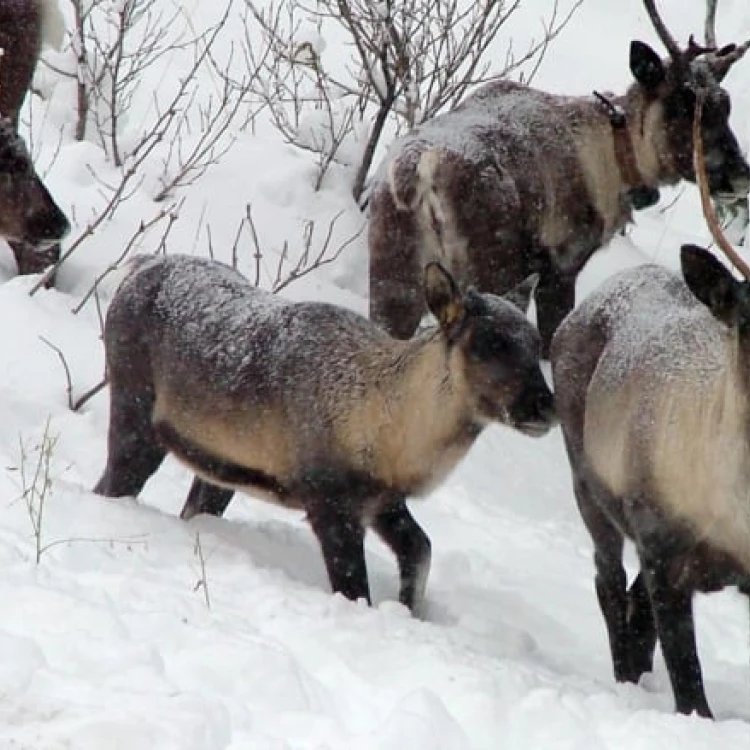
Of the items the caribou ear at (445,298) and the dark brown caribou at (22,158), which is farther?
the dark brown caribou at (22,158)

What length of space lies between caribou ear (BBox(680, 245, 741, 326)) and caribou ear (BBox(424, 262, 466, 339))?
1455 millimetres

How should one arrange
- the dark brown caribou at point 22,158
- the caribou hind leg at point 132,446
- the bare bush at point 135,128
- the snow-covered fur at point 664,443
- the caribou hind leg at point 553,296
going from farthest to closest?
the bare bush at point 135,128
the caribou hind leg at point 553,296
the dark brown caribou at point 22,158
the caribou hind leg at point 132,446
the snow-covered fur at point 664,443

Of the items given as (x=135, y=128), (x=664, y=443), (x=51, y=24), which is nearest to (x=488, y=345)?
(x=664, y=443)

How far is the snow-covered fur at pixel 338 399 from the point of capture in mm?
5812

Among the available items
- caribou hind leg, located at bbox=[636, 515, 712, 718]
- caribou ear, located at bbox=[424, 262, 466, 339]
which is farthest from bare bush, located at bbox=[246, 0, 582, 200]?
caribou hind leg, located at bbox=[636, 515, 712, 718]

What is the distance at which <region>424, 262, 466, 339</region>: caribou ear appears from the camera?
587 cm

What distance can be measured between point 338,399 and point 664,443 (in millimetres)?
1413

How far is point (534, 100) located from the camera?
28.9 ft

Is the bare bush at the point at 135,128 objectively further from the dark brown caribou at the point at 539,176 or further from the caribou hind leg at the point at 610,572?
the caribou hind leg at the point at 610,572

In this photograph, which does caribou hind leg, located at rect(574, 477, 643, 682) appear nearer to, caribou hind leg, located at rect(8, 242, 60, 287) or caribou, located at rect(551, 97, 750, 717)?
caribou, located at rect(551, 97, 750, 717)

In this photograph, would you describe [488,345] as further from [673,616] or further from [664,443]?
[673,616]

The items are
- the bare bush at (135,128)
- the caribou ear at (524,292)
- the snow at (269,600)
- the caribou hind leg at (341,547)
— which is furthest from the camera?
the bare bush at (135,128)

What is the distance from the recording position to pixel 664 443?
4.91 meters

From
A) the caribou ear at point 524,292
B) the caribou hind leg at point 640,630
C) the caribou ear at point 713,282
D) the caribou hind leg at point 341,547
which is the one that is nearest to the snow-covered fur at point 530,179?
the caribou ear at point 524,292
